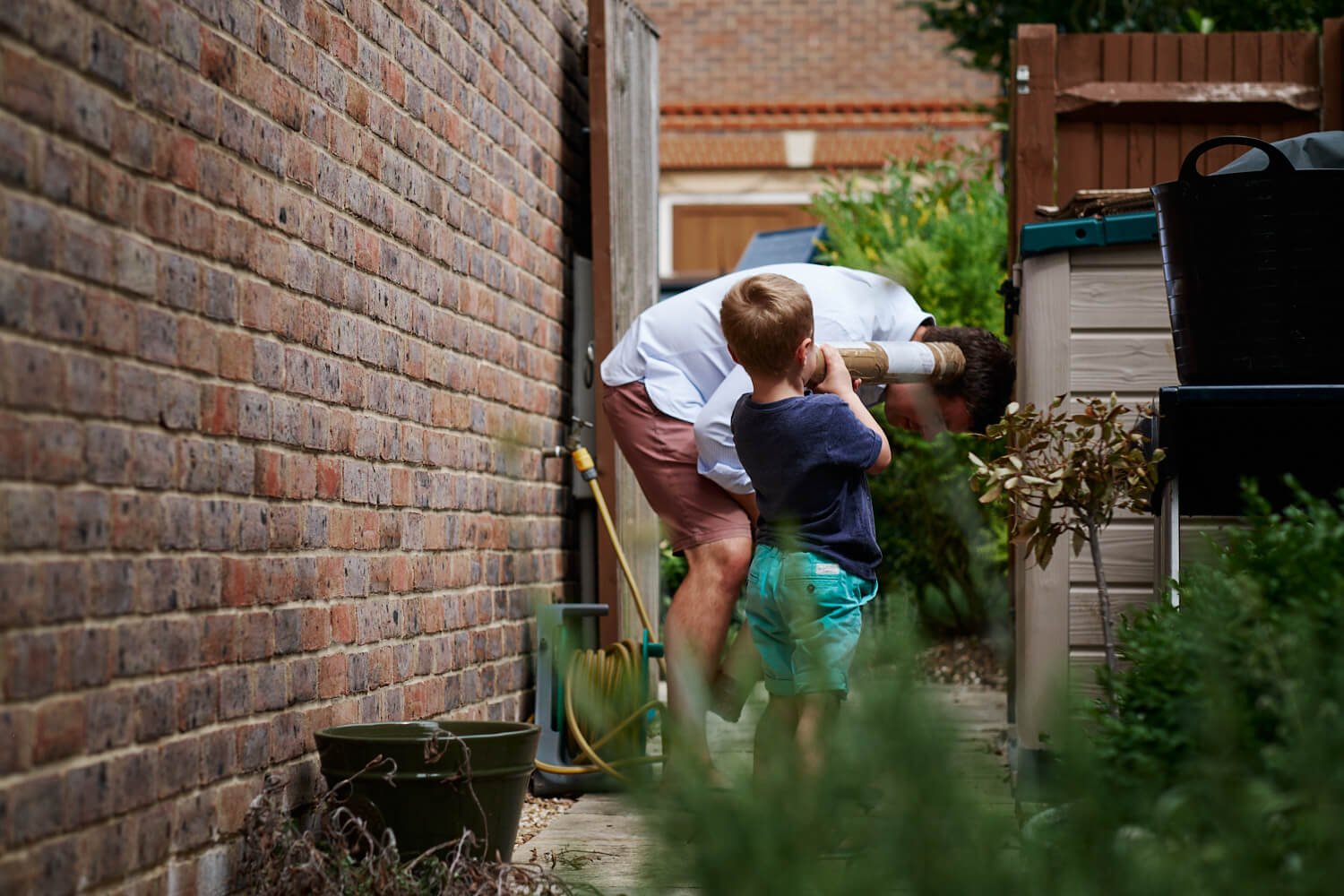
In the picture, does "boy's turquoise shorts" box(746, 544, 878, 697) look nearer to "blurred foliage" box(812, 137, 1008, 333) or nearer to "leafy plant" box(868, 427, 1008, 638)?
"leafy plant" box(868, 427, 1008, 638)

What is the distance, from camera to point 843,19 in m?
16.4

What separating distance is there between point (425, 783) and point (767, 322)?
1.13m

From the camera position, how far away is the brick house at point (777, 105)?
49.5ft

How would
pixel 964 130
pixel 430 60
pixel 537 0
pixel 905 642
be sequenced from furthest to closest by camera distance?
pixel 964 130, pixel 537 0, pixel 430 60, pixel 905 642

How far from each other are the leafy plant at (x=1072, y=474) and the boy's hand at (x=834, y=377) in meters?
0.37

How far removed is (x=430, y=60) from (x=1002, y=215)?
427 centimetres

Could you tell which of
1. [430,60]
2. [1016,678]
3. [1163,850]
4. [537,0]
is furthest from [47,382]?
[537,0]

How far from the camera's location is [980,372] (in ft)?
11.4

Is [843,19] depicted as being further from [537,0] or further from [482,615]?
[482,615]

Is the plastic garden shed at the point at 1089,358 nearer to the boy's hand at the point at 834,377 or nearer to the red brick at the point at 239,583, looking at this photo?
the boy's hand at the point at 834,377

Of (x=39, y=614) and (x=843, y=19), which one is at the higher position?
(x=843, y=19)

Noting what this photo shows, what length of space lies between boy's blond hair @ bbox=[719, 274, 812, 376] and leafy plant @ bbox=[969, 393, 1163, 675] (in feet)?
1.45

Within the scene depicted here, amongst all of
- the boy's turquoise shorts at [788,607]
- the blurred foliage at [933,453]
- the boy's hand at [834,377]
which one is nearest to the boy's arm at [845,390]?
the boy's hand at [834,377]

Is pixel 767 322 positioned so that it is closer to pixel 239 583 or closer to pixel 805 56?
pixel 239 583
